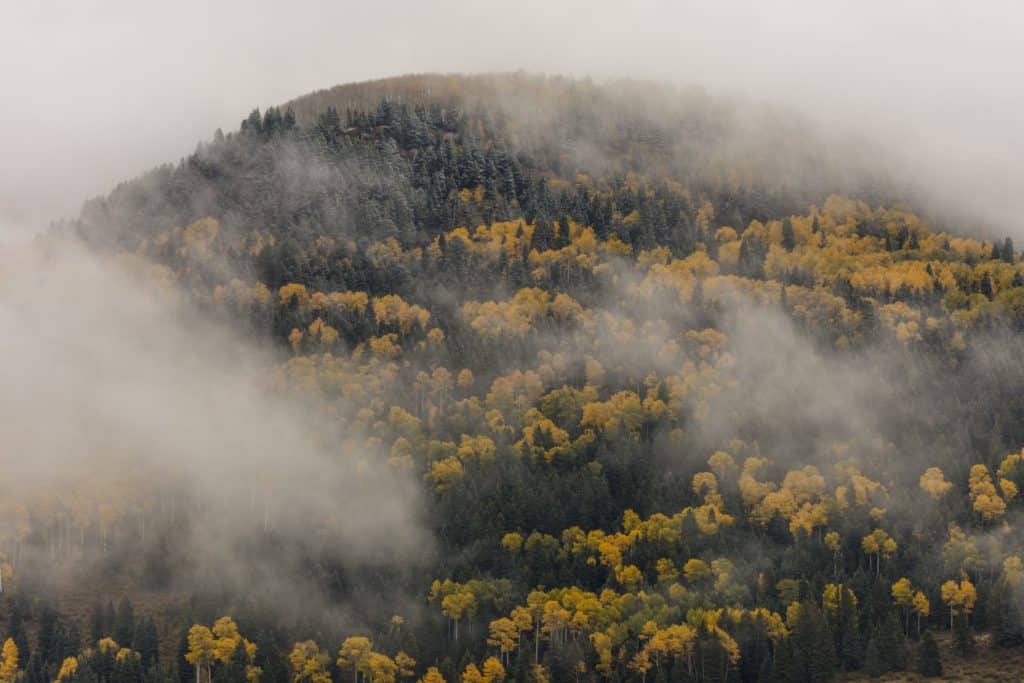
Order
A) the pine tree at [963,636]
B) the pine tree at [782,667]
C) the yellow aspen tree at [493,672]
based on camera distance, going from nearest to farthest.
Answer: the pine tree at [782,667] → the pine tree at [963,636] → the yellow aspen tree at [493,672]

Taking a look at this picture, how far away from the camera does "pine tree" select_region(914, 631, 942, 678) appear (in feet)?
603

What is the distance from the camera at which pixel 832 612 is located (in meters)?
199

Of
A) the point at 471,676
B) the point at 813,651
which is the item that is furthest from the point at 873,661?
the point at 471,676

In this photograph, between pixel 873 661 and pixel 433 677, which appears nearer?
pixel 873 661

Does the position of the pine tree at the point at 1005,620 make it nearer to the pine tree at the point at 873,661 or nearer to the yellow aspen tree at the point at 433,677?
the pine tree at the point at 873,661

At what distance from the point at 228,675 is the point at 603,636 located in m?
55.0

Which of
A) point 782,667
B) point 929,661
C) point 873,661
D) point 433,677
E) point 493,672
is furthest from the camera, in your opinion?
point 493,672

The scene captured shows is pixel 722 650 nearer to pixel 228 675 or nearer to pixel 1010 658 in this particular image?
pixel 1010 658

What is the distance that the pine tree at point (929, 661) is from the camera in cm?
18388

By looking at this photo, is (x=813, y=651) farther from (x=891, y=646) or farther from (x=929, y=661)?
(x=929, y=661)

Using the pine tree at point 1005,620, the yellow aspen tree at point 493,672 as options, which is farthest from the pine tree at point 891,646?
the yellow aspen tree at point 493,672

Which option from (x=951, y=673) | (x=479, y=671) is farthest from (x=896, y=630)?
(x=479, y=671)

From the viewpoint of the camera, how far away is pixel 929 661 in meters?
184

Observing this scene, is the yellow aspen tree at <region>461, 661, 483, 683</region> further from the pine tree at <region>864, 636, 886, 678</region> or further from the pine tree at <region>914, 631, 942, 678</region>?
the pine tree at <region>914, 631, 942, 678</region>
